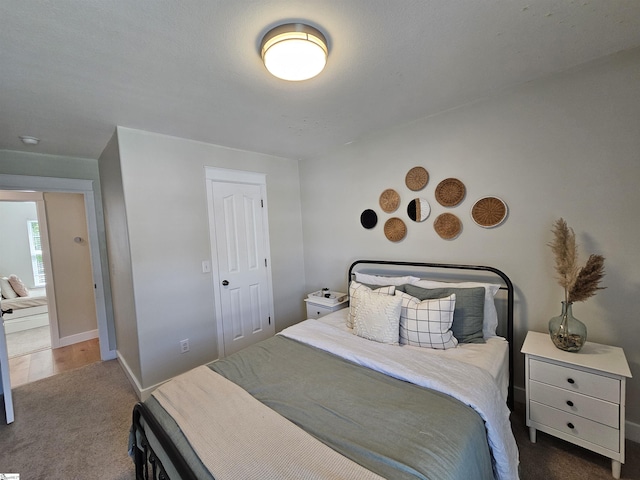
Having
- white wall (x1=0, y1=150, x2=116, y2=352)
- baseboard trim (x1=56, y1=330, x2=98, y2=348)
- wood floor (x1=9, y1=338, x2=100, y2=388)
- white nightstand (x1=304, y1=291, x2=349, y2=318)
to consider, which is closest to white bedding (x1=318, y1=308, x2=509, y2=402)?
white nightstand (x1=304, y1=291, x2=349, y2=318)

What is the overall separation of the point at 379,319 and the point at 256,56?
72.4 inches

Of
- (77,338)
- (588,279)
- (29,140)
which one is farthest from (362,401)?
(77,338)

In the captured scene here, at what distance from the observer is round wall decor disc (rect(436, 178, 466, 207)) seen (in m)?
2.28

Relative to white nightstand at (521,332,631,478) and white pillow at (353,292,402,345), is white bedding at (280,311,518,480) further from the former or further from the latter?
white nightstand at (521,332,631,478)

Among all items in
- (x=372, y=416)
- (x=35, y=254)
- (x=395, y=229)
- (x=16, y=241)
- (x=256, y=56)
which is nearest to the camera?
(x=372, y=416)

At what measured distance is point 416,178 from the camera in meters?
2.53

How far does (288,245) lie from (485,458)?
2852mm

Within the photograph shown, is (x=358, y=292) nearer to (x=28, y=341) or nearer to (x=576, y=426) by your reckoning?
(x=576, y=426)

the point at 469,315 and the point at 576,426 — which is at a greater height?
the point at 469,315

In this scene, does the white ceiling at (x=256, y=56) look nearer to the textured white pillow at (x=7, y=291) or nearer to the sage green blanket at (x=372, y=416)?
the sage green blanket at (x=372, y=416)

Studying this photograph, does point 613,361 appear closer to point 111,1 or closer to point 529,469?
point 529,469

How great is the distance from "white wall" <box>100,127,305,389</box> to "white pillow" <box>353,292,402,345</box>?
1702 millimetres

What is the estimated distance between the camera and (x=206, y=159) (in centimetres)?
278

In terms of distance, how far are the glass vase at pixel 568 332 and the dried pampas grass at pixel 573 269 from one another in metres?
0.10
